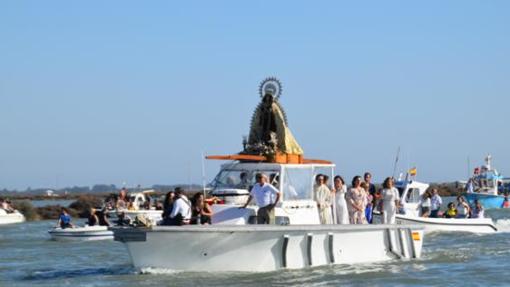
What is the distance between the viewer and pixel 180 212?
21.1 meters

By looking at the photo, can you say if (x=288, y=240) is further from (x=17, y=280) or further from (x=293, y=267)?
(x=17, y=280)

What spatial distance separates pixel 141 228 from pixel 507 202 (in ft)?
174

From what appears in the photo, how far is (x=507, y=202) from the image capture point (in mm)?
69875

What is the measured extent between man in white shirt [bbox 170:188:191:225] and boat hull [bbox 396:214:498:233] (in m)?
15.2

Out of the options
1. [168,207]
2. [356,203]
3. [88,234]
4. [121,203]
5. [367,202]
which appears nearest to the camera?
[168,207]

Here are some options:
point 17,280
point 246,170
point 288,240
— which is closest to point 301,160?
point 246,170

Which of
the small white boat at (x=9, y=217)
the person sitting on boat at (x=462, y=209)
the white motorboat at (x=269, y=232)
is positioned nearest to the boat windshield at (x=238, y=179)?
the white motorboat at (x=269, y=232)

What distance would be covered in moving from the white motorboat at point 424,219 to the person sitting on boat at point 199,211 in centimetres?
1365

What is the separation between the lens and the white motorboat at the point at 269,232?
20.7 m

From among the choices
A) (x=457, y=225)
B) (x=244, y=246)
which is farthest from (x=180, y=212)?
(x=457, y=225)

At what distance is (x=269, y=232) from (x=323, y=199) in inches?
92.3

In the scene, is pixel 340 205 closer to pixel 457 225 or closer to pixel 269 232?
pixel 269 232

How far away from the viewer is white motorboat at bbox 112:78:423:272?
67.8 ft

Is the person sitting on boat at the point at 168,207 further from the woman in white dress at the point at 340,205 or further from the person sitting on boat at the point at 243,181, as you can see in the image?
the woman in white dress at the point at 340,205
